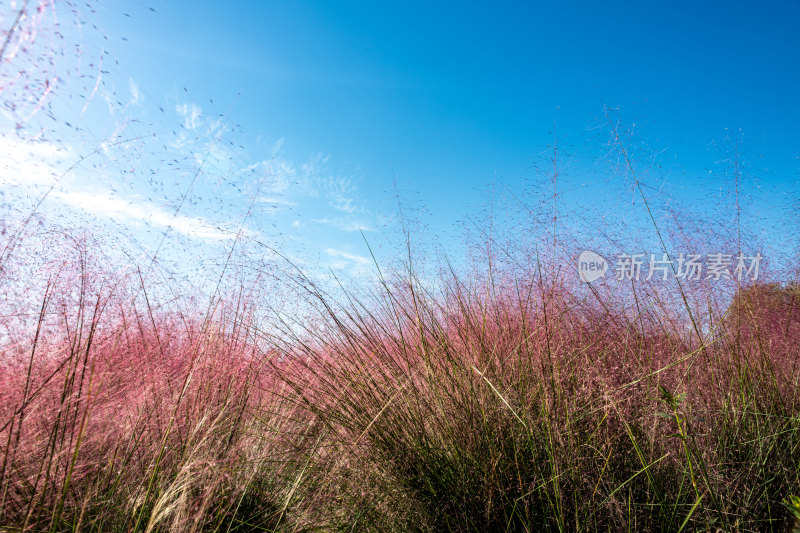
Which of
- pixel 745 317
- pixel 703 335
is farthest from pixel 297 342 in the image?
pixel 745 317

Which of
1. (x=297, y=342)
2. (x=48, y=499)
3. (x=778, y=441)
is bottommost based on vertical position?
(x=48, y=499)

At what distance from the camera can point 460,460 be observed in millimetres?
1437

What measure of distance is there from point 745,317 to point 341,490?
6.89 feet

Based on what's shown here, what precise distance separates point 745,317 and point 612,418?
115 centimetres

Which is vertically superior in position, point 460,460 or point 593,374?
point 593,374

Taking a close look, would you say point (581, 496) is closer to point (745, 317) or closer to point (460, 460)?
point (460, 460)

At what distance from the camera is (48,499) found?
1.22 meters

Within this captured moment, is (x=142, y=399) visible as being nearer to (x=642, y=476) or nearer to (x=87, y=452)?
(x=87, y=452)

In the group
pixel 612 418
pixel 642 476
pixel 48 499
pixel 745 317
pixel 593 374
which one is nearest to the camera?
pixel 48 499

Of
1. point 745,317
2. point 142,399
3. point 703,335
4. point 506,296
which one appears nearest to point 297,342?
point 142,399

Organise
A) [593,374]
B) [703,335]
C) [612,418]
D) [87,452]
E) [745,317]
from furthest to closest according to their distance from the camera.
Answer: [745,317] < [703,335] < [593,374] < [612,418] < [87,452]

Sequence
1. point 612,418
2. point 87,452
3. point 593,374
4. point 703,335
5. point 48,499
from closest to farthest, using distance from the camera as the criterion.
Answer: point 48,499
point 87,452
point 612,418
point 593,374
point 703,335

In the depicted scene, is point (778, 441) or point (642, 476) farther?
point (778, 441)

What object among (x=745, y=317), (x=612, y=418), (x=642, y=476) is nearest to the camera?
(x=642, y=476)
